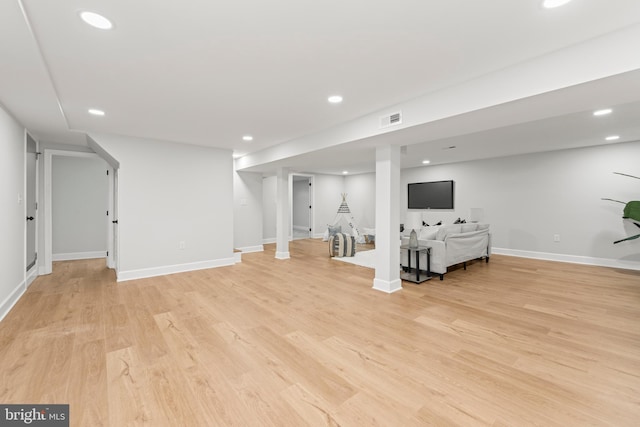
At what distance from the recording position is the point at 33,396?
67.3 inches

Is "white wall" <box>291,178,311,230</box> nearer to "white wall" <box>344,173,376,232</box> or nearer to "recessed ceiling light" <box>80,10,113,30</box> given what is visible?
"white wall" <box>344,173,376,232</box>

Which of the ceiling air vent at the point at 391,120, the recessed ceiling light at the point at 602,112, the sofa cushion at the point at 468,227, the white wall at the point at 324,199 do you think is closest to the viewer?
the ceiling air vent at the point at 391,120

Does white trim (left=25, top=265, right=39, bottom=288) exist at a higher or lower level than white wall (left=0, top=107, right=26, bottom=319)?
lower

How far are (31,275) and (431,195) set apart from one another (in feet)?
28.1

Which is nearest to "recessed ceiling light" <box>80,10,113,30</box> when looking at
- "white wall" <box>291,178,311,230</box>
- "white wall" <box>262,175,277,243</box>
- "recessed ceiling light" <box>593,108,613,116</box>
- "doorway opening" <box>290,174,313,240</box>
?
"recessed ceiling light" <box>593,108,613,116</box>

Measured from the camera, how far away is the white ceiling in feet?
5.36

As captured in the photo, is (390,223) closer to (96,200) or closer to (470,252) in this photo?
(470,252)

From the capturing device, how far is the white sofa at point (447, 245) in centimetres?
445

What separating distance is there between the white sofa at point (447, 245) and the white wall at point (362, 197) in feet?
13.8

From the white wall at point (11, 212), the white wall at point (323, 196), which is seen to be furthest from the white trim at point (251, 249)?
the white wall at point (11, 212)

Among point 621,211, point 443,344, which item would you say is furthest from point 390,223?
point 621,211

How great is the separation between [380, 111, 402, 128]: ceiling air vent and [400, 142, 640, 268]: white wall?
4.91 m

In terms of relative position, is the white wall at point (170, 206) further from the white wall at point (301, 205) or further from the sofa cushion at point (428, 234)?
the white wall at point (301, 205)

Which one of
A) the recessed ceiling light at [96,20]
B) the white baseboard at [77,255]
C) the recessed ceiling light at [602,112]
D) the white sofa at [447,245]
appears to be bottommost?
the white baseboard at [77,255]
